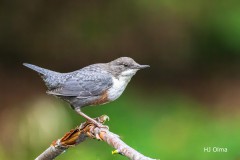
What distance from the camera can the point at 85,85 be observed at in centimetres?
383

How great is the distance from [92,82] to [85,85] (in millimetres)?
49

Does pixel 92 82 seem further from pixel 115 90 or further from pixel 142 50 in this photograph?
pixel 142 50

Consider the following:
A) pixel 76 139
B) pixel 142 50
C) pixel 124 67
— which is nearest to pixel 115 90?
pixel 124 67

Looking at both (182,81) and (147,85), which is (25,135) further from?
(182,81)

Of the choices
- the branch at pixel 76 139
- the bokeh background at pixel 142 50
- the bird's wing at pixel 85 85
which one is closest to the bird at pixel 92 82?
the bird's wing at pixel 85 85

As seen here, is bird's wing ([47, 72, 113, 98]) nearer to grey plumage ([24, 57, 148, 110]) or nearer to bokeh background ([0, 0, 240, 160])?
grey plumage ([24, 57, 148, 110])

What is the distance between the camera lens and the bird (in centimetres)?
367

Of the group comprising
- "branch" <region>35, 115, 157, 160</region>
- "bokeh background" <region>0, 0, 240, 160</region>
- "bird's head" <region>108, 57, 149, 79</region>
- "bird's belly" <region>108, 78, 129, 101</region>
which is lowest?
"branch" <region>35, 115, 157, 160</region>

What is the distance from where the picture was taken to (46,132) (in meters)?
4.07

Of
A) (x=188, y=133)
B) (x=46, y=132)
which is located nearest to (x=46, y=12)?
(x=188, y=133)

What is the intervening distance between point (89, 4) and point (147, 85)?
1.24m

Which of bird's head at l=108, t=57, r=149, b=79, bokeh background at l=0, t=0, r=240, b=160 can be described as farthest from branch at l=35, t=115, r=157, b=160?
bokeh background at l=0, t=0, r=240, b=160

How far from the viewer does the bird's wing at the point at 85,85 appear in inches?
145

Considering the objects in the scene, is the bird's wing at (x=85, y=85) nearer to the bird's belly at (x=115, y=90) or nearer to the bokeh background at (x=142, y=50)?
the bird's belly at (x=115, y=90)
